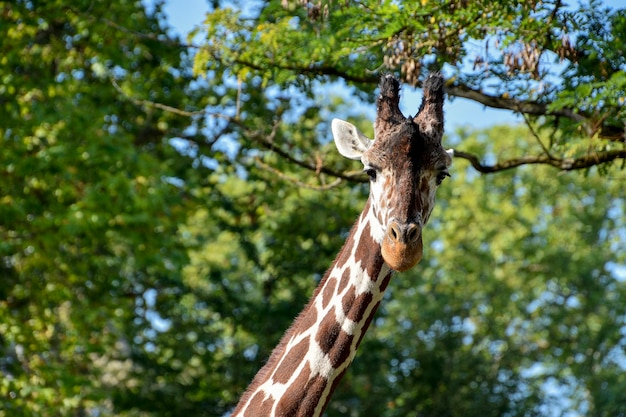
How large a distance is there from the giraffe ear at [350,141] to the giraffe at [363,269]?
0.01 m

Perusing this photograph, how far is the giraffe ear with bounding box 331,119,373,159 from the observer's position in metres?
6.78

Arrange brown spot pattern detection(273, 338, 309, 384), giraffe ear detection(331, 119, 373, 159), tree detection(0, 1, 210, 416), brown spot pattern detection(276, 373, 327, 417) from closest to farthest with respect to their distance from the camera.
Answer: brown spot pattern detection(276, 373, 327, 417) < brown spot pattern detection(273, 338, 309, 384) < giraffe ear detection(331, 119, 373, 159) < tree detection(0, 1, 210, 416)

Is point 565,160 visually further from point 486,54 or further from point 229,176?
point 229,176

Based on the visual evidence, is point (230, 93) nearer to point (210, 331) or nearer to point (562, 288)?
point (210, 331)

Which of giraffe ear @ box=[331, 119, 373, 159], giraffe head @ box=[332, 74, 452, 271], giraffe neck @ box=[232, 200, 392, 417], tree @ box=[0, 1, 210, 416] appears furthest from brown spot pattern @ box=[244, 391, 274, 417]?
tree @ box=[0, 1, 210, 416]

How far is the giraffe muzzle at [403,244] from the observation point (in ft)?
19.2

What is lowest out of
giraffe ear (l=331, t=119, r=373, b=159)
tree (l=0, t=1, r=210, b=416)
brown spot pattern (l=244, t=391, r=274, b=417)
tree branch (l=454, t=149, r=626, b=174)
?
brown spot pattern (l=244, t=391, r=274, b=417)

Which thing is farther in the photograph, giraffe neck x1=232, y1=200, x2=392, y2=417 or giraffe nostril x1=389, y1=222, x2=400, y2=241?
giraffe neck x1=232, y1=200, x2=392, y2=417

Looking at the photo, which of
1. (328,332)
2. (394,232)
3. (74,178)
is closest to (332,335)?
(328,332)

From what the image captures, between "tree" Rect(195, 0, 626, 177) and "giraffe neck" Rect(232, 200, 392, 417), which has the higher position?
"tree" Rect(195, 0, 626, 177)

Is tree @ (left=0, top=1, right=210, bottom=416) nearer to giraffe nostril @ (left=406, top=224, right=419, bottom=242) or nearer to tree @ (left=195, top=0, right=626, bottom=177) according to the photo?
tree @ (left=195, top=0, right=626, bottom=177)

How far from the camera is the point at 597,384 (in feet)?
75.5

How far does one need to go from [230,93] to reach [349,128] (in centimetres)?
962

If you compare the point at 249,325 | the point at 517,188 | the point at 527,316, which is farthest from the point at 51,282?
the point at 517,188
